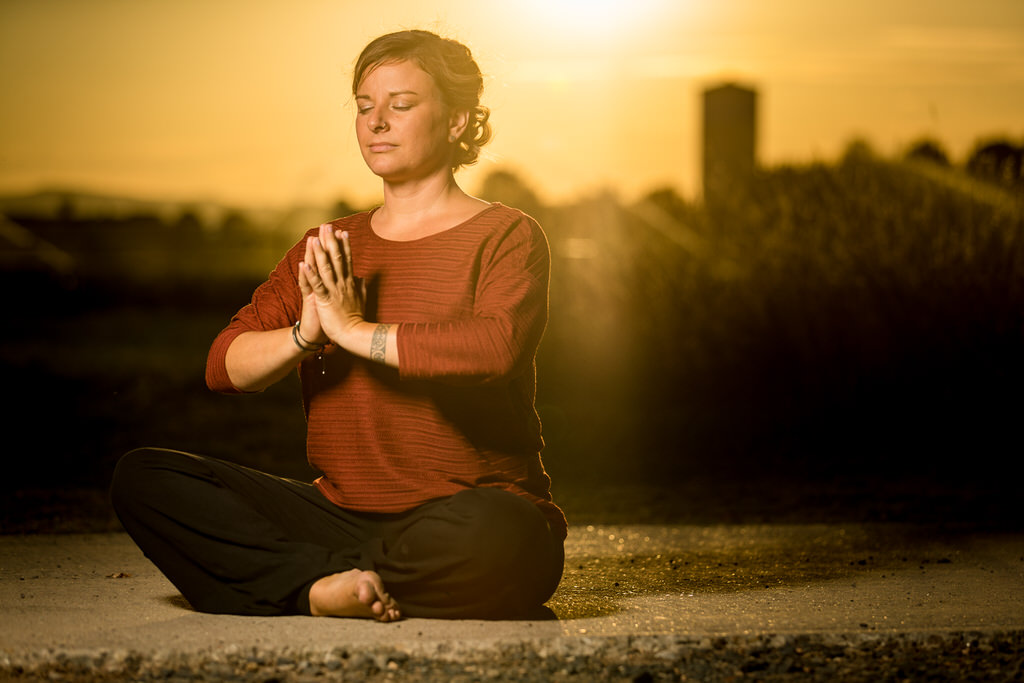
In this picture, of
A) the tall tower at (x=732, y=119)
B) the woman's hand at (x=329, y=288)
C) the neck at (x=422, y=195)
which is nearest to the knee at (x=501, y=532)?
the woman's hand at (x=329, y=288)

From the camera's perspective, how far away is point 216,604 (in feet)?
11.4

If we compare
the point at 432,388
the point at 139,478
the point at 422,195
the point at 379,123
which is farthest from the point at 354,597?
the point at 379,123

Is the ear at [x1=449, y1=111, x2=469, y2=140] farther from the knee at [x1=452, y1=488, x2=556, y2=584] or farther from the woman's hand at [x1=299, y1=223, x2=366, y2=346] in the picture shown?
the knee at [x1=452, y1=488, x2=556, y2=584]

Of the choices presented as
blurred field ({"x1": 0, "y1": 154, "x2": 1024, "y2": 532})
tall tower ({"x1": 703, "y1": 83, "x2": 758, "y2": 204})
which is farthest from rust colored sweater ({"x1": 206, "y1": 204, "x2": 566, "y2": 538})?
tall tower ({"x1": 703, "y1": 83, "x2": 758, "y2": 204})

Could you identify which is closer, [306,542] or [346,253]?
[346,253]

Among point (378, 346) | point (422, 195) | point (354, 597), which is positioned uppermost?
point (422, 195)

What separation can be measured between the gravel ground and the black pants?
236 millimetres

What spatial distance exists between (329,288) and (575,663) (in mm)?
1081

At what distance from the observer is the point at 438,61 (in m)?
3.43

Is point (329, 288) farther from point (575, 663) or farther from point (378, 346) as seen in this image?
point (575, 663)

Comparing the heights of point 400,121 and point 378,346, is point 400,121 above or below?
above

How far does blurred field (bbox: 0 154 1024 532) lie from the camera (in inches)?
257

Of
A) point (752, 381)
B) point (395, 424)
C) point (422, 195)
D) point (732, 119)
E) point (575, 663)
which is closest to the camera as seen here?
point (575, 663)

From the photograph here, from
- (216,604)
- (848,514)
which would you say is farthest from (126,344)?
(216,604)
